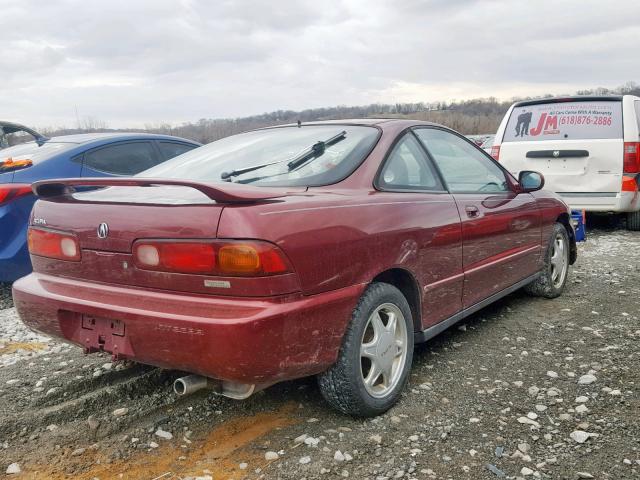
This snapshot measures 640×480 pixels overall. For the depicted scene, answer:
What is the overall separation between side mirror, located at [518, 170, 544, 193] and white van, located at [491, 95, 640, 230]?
3564 millimetres

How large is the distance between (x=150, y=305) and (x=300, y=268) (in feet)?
2.09

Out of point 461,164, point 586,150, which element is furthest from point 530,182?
point 586,150

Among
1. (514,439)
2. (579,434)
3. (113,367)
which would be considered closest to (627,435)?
(579,434)

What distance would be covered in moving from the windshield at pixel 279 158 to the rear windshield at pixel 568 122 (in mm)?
5240

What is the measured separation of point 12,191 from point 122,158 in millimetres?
1306

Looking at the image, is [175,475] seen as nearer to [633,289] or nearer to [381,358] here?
[381,358]

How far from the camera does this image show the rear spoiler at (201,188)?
231 cm

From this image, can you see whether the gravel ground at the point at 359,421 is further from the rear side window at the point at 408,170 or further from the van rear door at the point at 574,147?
the van rear door at the point at 574,147

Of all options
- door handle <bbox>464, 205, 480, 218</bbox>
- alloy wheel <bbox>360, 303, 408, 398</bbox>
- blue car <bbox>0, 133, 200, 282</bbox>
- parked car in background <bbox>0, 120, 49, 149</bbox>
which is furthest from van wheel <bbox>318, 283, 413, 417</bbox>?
parked car in background <bbox>0, 120, 49, 149</bbox>

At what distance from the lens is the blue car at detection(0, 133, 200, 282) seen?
475 cm

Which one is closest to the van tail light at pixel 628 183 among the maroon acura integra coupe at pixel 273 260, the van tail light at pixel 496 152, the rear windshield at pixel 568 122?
the rear windshield at pixel 568 122

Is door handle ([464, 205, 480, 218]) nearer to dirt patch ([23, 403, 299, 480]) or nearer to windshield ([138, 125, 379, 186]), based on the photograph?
windshield ([138, 125, 379, 186])

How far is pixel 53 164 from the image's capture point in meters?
5.15

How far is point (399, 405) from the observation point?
3002 millimetres
